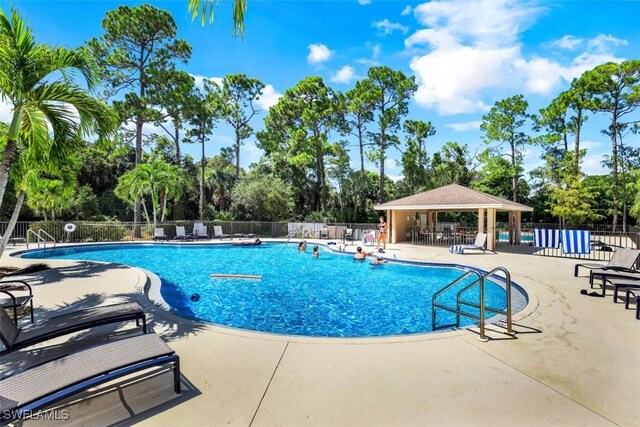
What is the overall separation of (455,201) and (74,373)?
16488mm

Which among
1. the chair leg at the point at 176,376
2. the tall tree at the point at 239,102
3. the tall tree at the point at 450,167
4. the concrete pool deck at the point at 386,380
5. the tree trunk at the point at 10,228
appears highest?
the tall tree at the point at 239,102

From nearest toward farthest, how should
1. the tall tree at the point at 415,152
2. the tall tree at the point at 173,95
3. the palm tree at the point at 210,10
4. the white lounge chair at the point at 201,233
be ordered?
the palm tree at the point at 210,10 < the white lounge chair at the point at 201,233 < the tall tree at the point at 173,95 < the tall tree at the point at 415,152

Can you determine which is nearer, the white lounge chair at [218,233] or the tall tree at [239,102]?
the white lounge chair at [218,233]

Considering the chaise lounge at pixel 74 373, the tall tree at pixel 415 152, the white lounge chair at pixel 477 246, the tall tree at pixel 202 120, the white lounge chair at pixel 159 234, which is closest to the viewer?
the chaise lounge at pixel 74 373

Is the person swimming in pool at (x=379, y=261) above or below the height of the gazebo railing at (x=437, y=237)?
below

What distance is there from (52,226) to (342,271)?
16.0 meters

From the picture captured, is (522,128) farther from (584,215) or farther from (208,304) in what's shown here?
(208,304)

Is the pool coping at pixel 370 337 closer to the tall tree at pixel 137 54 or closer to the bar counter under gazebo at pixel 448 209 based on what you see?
the bar counter under gazebo at pixel 448 209

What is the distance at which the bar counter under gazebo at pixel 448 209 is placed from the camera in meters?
15.2

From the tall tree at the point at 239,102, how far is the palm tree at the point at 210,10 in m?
27.6

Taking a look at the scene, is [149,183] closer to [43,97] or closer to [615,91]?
[43,97]

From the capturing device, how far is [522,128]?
29797 mm

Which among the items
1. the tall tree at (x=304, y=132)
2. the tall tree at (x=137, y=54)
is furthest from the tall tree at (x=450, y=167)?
the tall tree at (x=137, y=54)

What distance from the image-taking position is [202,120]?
86.4ft
